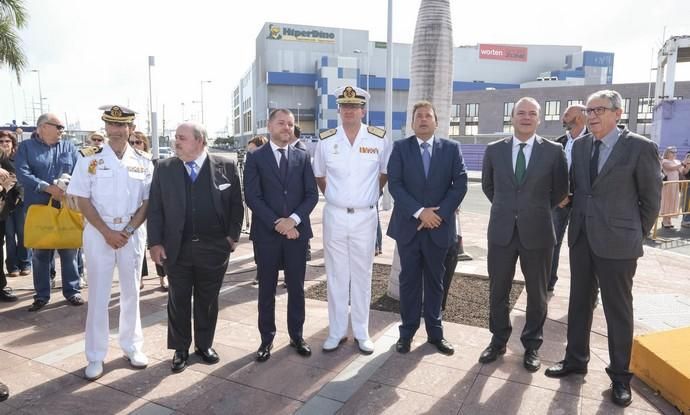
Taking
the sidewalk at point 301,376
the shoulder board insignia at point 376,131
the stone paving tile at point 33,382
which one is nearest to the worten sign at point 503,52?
the sidewalk at point 301,376

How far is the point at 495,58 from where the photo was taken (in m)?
78.7

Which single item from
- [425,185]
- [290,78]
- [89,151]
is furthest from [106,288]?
[290,78]

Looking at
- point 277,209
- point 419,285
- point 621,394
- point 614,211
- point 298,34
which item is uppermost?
point 298,34

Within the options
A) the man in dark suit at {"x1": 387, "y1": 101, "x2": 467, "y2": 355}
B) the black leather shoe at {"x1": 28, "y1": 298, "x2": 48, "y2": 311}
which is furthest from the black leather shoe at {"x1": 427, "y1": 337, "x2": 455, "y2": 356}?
the black leather shoe at {"x1": 28, "y1": 298, "x2": 48, "y2": 311}

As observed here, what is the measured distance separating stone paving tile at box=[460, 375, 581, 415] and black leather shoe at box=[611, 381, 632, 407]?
9.4 inches

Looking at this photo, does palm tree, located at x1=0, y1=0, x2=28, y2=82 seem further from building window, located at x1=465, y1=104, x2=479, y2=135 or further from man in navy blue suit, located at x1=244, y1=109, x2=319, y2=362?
building window, located at x1=465, y1=104, x2=479, y2=135

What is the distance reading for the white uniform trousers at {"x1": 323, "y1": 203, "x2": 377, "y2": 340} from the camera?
4.06 m

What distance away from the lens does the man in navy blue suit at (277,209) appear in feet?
12.8

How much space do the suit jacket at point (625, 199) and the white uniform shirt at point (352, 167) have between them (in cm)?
169

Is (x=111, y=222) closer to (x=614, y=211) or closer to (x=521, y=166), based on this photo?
(x=521, y=166)

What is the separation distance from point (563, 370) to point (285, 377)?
2.11m

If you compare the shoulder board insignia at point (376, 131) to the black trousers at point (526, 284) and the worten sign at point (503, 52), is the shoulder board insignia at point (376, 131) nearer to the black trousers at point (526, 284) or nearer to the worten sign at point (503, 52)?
the black trousers at point (526, 284)

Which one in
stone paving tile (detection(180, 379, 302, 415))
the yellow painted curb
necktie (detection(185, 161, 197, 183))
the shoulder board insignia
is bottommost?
stone paving tile (detection(180, 379, 302, 415))

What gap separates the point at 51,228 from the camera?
4867 millimetres
